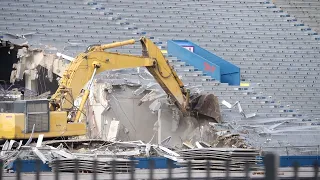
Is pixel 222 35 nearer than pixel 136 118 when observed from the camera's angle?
No

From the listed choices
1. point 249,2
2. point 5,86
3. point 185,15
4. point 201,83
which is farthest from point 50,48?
point 249,2

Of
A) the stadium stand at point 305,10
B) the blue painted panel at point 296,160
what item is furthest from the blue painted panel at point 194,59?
the stadium stand at point 305,10

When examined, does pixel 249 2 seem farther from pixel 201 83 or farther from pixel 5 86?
pixel 5 86

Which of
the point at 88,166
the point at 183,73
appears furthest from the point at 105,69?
the point at 88,166

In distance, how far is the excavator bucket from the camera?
2416 centimetres

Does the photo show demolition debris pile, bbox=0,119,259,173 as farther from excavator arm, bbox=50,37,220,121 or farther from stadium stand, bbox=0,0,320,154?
stadium stand, bbox=0,0,320,154

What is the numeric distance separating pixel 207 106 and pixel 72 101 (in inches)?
188

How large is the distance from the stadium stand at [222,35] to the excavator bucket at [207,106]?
82cm

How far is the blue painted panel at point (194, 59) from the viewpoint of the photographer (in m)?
27.1

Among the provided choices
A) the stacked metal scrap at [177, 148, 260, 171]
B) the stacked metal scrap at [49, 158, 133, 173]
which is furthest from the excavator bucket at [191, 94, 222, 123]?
the stacked metal scrap at [49, 158, 133, 173]

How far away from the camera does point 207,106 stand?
24.3 metres

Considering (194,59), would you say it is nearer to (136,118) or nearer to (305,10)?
(136,118)

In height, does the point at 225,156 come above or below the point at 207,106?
below

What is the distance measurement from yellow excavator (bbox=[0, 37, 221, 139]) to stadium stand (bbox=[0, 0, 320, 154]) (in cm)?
234
